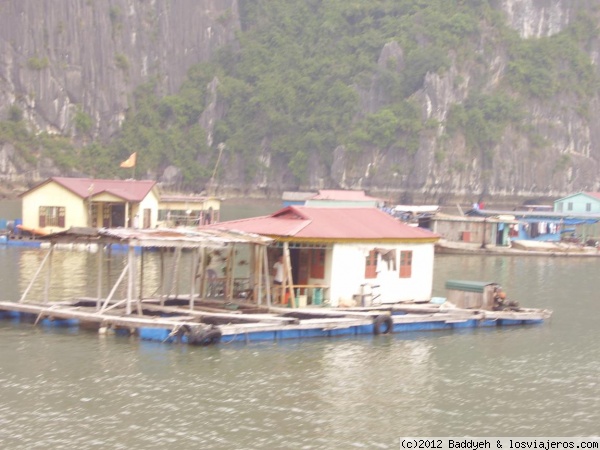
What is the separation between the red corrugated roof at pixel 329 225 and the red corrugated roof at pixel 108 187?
2222 cm

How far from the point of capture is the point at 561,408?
22.5 meters

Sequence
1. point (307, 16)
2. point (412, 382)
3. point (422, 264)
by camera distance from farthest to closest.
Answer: point (307, 16) < point (422, 264) < point (412, 382)

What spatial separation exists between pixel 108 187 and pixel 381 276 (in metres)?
25.5

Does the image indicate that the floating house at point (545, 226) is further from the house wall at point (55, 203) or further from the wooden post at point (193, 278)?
the wooden post at point (193, 278)

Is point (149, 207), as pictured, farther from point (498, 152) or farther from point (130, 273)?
point (498, 152)

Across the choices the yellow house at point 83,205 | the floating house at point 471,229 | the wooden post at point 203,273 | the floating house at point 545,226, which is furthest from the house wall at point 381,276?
the floating house at point 545,226

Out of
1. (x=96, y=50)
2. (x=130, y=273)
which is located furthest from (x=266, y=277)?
(x=96, y=50)

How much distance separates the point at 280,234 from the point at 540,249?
1412 inches

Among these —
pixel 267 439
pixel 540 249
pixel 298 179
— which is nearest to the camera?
pixel 267 439

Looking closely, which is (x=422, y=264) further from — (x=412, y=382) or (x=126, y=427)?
(x=126, y=427)

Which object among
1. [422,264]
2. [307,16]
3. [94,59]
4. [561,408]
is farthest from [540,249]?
[307,16]

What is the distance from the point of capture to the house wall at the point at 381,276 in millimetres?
29422

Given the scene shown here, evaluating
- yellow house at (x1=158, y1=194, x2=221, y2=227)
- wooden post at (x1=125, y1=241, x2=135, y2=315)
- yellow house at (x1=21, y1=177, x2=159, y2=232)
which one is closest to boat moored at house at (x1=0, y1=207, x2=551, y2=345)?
wooden post at (x1=125, y1=241, x2=135, y2=315)

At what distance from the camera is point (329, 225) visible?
30047mm
